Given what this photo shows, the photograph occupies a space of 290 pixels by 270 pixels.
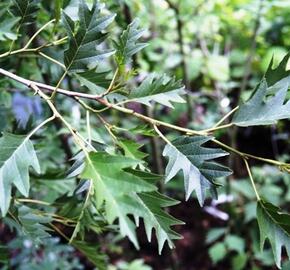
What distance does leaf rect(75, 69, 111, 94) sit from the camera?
0.59 meters

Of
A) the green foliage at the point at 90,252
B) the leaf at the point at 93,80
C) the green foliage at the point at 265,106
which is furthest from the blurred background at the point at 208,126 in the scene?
the green foliage at the point at 265,106

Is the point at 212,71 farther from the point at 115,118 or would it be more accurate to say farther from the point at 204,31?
the point at 115,118

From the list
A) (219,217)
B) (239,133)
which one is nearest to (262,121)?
(219,217)

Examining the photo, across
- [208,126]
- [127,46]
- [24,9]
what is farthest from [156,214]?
[208,126]

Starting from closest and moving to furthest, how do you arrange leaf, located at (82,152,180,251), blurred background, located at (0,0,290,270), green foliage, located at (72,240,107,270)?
leaf, located at (82,152,180,251), green foliage, located at (72,240,107,270), blurred background, located at (0,0,290,270)

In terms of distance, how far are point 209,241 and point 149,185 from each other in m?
1.46

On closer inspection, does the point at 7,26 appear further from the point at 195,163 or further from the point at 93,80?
the point at 195,163

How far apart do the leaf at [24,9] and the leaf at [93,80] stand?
0.10 meters

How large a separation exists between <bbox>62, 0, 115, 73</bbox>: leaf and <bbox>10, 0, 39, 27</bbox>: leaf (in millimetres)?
94

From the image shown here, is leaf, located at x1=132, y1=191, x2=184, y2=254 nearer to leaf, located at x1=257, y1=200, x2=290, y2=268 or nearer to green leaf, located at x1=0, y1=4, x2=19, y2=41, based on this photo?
leaf, located at x1=257, y1=200, x2=290, y2=268

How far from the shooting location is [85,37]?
0.55 metres

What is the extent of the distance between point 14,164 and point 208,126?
1.34m

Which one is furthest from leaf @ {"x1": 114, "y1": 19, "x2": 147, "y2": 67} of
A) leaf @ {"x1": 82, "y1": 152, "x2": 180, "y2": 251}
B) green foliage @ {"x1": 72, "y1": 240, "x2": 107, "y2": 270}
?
green foliage @ {"x1": 72, "y1": 240, "x2": 107, "y2": 270}

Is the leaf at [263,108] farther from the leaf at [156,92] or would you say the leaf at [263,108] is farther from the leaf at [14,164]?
the leaf at [14,164]
